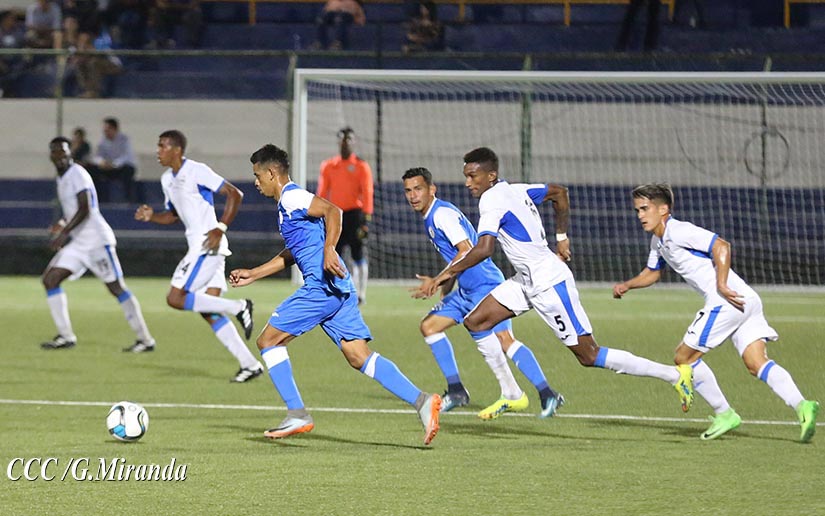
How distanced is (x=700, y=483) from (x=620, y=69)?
16.1m

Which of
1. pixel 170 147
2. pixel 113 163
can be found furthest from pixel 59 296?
pixel 113 163

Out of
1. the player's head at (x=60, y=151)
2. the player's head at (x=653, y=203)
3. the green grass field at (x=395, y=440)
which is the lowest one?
the green grass field at (x=395, y=440)

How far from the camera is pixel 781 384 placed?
7.76 meters

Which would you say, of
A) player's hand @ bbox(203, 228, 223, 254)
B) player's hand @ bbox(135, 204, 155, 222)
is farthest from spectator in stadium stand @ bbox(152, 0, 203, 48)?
player's hand @ bbox(135, 204, 155, 222)

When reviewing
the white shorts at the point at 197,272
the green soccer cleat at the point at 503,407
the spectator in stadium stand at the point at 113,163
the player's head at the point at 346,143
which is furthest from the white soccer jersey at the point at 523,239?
the spectator in stadium stand at the point at 113,163

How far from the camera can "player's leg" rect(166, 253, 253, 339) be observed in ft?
35.1

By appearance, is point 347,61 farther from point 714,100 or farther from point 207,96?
point 714,100

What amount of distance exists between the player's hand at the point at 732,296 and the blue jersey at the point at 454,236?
5.70 ft

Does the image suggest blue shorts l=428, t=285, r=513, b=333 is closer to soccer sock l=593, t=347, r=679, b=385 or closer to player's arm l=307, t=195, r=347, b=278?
soccer sock l=593, t=347, r=679, b=385

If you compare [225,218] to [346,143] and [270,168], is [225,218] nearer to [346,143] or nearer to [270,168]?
[270,168]

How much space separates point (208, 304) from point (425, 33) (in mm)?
13266

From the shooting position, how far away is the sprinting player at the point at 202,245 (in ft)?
34.7

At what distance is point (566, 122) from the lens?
2105 cm

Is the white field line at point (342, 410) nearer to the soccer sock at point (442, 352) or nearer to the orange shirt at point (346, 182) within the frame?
the soccer sock at point (442, 352)
